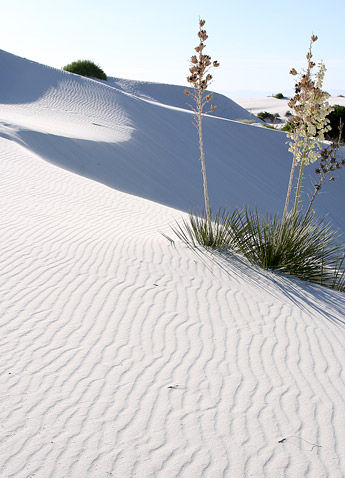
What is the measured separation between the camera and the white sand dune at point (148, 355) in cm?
331

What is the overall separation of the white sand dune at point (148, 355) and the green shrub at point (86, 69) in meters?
24.2

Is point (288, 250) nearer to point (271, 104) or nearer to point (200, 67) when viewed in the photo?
point (200, 67)

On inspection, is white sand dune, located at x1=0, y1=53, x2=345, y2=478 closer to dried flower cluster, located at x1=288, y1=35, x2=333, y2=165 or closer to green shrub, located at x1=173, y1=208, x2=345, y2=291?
green shrub, located at x1=173, y1=208, x2=345, y2=291

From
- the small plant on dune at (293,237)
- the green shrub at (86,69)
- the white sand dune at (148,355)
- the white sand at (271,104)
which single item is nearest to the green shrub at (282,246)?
the small plant on dune at (293,237)

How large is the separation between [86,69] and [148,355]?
101 feet

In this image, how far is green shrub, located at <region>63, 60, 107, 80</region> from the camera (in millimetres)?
32000

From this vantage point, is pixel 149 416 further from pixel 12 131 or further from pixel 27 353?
pixel 12 131

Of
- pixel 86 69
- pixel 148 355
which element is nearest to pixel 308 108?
pixel 148 355

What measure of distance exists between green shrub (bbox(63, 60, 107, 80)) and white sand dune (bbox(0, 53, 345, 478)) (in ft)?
79.3

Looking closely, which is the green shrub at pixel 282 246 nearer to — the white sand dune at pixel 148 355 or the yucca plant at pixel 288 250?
the yucca plant at pixel 288 250

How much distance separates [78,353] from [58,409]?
0.74 metres

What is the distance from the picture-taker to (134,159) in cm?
1550

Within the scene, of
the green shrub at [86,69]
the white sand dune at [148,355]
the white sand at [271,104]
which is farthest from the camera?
the white sand at [271,104]

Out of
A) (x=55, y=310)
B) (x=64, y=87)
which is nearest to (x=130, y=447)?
(x=55, y=310)
